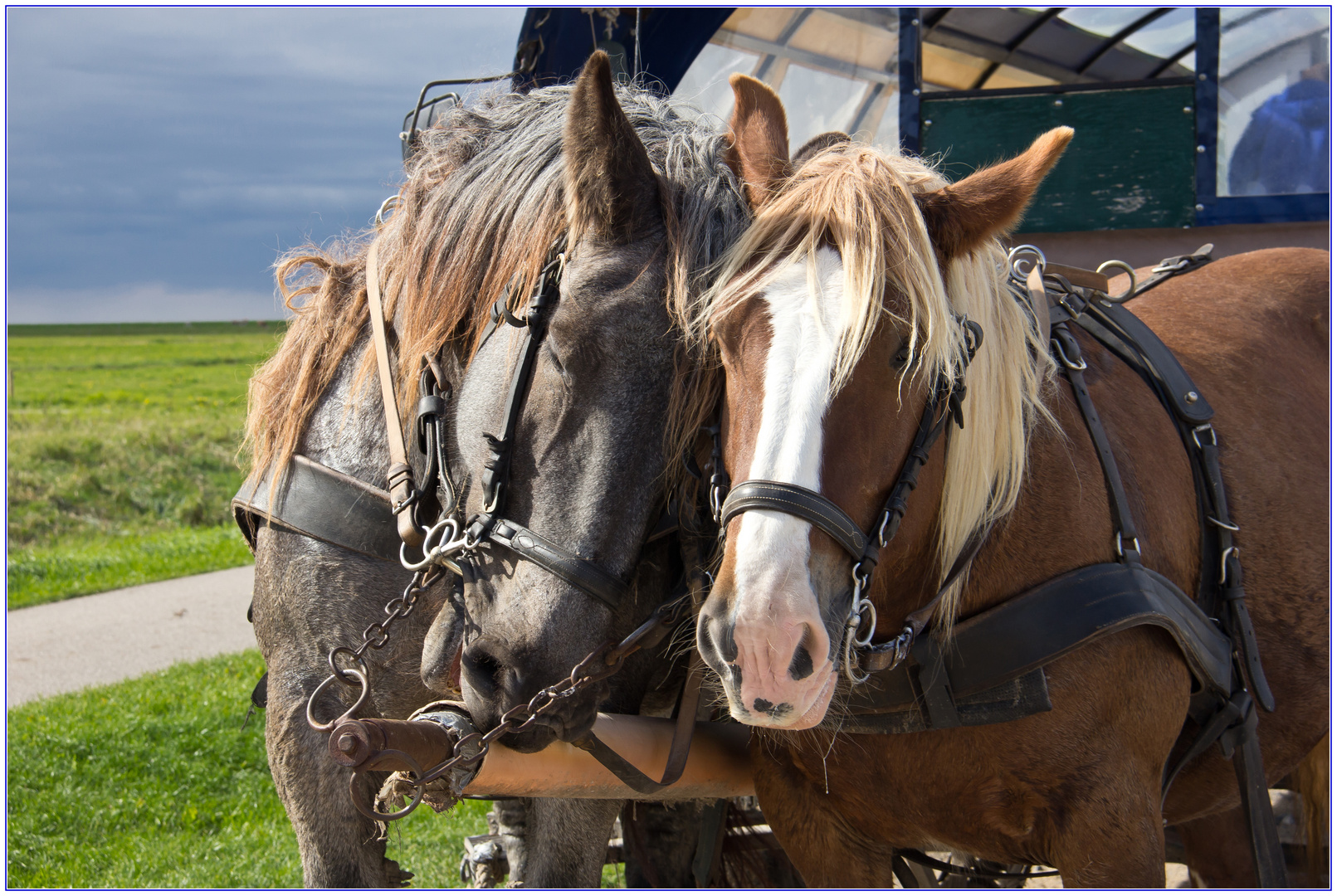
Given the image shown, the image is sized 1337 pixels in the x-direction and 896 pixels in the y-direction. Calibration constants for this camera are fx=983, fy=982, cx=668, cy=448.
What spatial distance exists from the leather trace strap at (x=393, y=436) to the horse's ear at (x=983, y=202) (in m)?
1.01

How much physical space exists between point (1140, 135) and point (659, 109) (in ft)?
6.64

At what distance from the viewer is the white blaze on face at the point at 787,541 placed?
1243 mm

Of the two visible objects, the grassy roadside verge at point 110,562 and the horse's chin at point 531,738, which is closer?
the horse's chin at point 531,738

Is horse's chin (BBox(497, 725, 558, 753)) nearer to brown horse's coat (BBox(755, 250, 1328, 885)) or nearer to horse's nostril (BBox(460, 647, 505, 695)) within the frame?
horse's nostril (BBox(460, 647, 505, 695))

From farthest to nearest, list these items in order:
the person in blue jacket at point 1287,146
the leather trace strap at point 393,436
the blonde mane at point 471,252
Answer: the person in blue jacket at point 1287,146 → the leather trace strap at point 393,436 → the blonde mane at point 471,252

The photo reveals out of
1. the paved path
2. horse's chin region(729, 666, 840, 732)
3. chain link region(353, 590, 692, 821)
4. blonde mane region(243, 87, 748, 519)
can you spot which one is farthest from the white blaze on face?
the paved path

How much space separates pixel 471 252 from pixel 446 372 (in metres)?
0.24

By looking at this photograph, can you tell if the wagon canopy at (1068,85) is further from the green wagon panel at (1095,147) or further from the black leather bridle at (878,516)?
the black leather bridle at (878,516)

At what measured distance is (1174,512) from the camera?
5.99ft

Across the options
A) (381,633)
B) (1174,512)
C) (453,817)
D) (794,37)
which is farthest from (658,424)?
(453,817)

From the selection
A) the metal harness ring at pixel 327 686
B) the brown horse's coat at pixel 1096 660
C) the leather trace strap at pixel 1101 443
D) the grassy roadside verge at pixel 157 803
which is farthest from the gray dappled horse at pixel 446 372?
the grassy roadside verge at pixel 157 803

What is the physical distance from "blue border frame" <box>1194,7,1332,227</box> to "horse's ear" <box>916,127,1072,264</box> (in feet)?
6.80

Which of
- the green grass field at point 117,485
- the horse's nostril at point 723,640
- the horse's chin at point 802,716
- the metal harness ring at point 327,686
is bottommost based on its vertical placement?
the green grass field at point 117,485

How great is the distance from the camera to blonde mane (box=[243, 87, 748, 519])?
1627 millimetres
